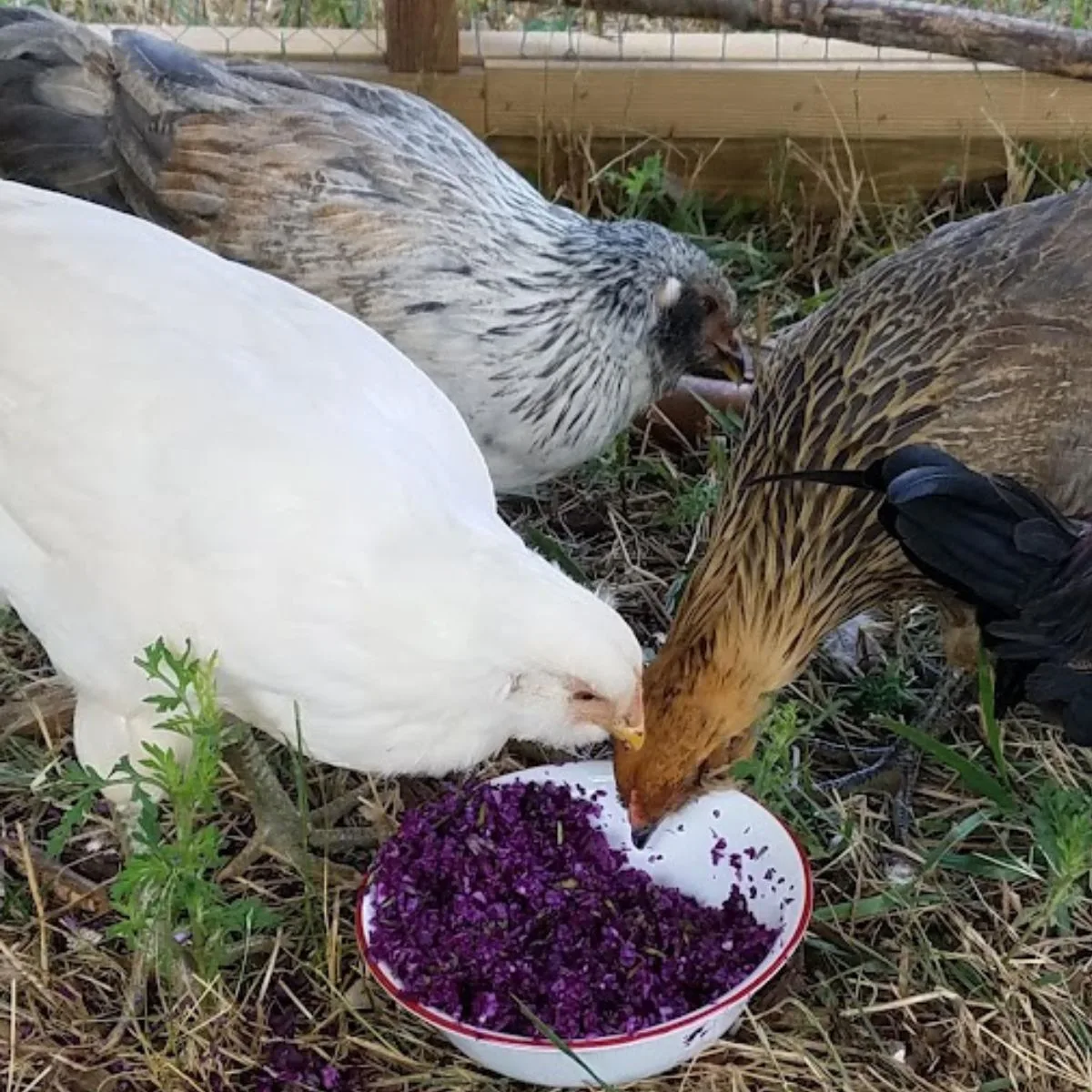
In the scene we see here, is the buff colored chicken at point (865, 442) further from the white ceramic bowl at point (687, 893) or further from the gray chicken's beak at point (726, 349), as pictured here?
the gray chicken's beak at point (726, 349)

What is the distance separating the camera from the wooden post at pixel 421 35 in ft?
8.37

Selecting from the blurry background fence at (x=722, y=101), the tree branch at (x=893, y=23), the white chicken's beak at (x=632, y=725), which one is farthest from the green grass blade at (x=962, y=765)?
the blurry background fence at (x=722, y=101)

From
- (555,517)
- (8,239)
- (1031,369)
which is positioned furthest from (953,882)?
(8,239)

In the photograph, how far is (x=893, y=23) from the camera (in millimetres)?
2393

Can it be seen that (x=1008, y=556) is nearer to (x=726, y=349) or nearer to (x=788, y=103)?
(x=726, y=349)

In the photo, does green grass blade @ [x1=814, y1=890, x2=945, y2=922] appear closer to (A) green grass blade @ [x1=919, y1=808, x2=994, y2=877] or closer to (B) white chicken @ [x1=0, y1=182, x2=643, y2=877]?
(A) green grass blade @ [x1=919, y1=808, x2=994, y2=877]

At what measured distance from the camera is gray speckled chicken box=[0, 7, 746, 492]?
202cm

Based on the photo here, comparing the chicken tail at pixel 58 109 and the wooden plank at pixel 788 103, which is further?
the wooden plank at pixel 788 103

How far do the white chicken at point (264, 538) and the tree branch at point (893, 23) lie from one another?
1.11 meters

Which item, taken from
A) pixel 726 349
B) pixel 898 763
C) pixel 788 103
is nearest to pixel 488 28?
pixel 788 103

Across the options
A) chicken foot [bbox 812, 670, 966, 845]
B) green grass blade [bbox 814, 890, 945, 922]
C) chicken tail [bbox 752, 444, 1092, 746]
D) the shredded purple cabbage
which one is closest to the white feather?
the shredded purple cabbage

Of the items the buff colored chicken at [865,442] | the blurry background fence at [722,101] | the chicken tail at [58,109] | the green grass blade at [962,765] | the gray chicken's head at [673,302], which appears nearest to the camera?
the buff colored chicken at [865,442]

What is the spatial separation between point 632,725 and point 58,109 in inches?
49.9

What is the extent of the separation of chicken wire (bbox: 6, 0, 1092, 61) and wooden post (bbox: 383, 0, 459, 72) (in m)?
0.08
